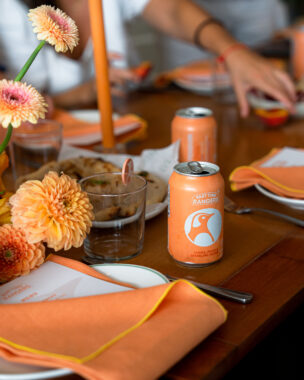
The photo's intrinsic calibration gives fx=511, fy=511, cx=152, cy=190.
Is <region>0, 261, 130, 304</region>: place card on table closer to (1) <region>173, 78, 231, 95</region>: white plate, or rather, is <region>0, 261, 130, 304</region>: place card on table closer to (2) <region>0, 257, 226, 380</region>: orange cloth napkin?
(2) <region>0, 257, 226, 380</region>: orange cloth napkin

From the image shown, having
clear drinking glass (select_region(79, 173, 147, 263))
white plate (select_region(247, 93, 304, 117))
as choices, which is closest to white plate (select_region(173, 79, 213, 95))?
white plate (select_region(247, 93, 304, 117))

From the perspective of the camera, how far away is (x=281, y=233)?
784mm

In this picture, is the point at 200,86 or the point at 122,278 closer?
the point at 122,278

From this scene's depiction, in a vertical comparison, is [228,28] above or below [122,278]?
above

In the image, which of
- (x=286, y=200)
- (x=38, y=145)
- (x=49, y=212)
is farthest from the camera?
(x=38, y=145)

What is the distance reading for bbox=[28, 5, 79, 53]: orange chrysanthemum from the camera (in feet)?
1.78

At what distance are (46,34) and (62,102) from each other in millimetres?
1143

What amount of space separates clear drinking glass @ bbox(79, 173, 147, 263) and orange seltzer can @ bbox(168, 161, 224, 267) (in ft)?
0.18

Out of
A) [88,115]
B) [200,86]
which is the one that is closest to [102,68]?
[88,115]

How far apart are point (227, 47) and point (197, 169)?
0.97 meters

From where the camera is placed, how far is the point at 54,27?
55cm

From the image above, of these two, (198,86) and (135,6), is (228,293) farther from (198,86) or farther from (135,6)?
(135,6)

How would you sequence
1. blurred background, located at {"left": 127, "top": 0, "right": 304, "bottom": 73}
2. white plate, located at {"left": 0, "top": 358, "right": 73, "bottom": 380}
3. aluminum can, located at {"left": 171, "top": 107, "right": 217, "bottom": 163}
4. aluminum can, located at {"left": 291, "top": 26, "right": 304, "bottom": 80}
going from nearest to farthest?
white plate, located at {"left": 0, "top": 358, "right": 73, "bottom": 380} < aluminum can, located at {"left": 171, "top": 107, "right": 217, "bottom": 163} < aluminum can, located at {"left": 291, "top": 26, "right": 304, "bottom": 80} < blurred background, located at {"left": 127, "top": 0, "right": 304, "bottom": 73}

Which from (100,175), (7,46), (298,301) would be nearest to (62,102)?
(7,46)
